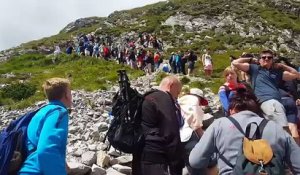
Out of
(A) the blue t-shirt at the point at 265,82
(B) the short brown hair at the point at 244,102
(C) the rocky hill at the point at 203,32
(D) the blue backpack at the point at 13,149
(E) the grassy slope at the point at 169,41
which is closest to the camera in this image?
(D) the blue backpack at the point at 13,149

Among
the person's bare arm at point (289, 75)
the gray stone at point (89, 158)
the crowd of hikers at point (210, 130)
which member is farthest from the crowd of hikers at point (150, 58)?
the crowd of hikers at point (210, 130)

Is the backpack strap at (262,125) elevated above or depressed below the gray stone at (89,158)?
above

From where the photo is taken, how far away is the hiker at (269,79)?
8.11m

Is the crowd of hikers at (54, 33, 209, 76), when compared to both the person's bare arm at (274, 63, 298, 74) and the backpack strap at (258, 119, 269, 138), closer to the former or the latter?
the person's bare arm at (274, 63, 298, 74)

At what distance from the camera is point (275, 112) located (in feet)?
26.6

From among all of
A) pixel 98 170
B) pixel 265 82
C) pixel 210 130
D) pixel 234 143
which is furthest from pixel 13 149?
pixel 265 82

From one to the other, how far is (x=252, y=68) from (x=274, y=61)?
40cm

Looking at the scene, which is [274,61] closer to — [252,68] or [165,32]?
[252,68]

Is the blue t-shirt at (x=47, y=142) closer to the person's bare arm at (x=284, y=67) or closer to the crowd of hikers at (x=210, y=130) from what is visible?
the crowd of hikers at (x=210, y=130)

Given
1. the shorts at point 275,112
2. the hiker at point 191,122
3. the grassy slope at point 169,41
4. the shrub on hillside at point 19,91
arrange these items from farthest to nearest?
the grassy slope at point 169,41 < the shrub on hillside at point 19,91 < the shorts at point 275,112 < the hiker at point 191,122

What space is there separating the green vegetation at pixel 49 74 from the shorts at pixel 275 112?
1395 cm

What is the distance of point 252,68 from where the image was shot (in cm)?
871

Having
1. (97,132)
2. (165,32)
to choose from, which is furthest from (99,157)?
(165,32)

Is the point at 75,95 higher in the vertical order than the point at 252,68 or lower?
lower
